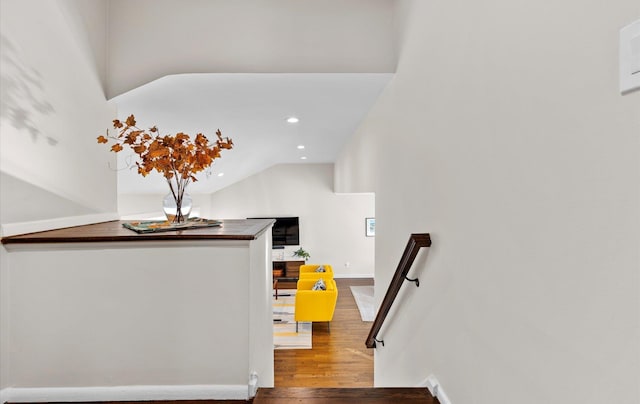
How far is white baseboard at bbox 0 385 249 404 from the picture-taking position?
1.58 m

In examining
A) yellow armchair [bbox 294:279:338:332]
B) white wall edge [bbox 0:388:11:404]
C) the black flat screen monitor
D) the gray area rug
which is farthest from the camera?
the black flat screen monitor

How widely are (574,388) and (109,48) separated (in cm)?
291

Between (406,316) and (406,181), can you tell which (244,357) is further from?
(406,181)

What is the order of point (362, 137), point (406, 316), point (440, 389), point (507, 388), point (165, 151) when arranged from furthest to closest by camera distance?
point (362, 137) < point (406, 316) < point (165, 151) < point (440, 389) < point (507, 388)

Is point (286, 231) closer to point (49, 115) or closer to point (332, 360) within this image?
point (332, 360)

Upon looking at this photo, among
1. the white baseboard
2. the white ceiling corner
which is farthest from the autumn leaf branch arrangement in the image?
the white baseboard

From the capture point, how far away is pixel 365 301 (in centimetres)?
738

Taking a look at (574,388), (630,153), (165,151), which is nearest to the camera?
(630,153)

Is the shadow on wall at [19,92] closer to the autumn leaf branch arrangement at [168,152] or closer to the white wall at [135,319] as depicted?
the autumn leaf branch arrangement at [168,152]

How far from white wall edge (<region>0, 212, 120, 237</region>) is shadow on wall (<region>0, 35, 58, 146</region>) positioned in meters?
0.40

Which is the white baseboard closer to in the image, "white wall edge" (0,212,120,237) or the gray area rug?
"white wall edge" (0,212,120,237)

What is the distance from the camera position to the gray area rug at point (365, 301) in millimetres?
6562

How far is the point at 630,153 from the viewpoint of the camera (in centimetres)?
70

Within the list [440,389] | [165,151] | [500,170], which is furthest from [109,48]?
[440,389]
